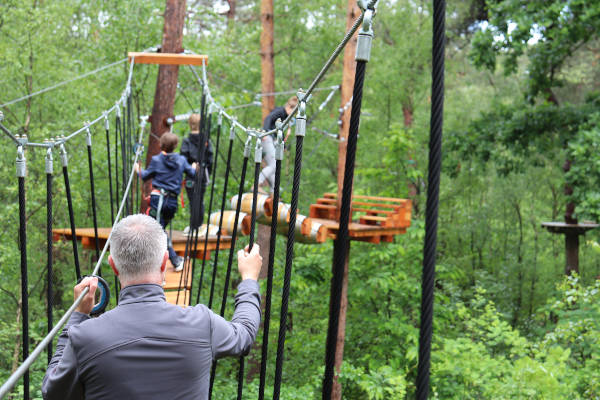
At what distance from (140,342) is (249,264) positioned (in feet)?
1.71

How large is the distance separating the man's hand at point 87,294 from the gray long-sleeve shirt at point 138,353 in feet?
0.56

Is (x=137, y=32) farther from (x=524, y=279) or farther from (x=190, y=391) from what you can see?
(x=524, y=279)

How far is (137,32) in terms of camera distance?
847cm

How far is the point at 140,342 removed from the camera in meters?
1.24

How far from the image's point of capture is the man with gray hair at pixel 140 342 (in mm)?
1227

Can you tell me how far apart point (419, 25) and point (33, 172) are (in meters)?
8.15

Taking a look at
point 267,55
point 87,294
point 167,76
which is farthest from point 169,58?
point 87,294

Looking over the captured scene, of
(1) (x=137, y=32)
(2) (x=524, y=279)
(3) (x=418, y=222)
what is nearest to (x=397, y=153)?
(3) (x=418, y=222)

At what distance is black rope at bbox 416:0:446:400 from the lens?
0.89 m

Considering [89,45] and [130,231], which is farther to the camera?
[89,45]

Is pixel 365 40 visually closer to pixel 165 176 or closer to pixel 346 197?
pixel 346 197

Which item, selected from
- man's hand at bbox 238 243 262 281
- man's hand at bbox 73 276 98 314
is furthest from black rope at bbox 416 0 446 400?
man's hand at bbox 73 276 98 314

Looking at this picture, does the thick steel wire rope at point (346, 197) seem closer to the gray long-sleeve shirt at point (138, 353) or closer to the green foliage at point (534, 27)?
the gray long-sleeve shirt at point (138, 353)

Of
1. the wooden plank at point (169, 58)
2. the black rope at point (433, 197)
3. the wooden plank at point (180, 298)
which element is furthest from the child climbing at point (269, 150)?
the black rope at point (433, 197)
